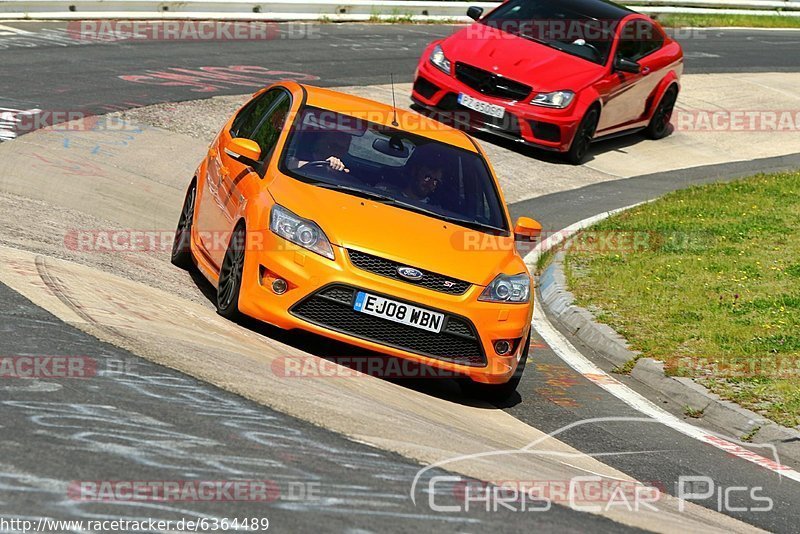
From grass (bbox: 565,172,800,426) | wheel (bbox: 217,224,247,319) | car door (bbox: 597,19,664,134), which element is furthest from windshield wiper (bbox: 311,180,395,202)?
car door (bbox: 597,19,664,134)

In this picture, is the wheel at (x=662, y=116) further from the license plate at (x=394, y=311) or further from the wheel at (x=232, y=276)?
the license plate at (x=394, y=311)

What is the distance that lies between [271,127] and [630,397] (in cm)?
321

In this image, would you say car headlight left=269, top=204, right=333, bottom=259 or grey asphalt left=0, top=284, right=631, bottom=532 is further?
car headlight left=269, top=204, right=333, bottom=259

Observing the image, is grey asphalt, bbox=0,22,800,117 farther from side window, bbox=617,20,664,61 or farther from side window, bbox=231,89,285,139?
side window, bbox=231,89,285,139

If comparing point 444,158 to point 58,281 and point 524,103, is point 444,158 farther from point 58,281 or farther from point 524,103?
point 524,103

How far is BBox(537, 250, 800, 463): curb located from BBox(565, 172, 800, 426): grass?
0.10 metres

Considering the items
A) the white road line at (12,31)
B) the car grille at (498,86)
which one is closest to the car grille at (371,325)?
the car grille at (498,86)

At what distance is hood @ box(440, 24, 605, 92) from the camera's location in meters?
16.8

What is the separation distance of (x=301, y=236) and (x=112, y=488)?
353 centimetres

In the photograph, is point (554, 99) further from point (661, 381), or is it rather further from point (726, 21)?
point (726, 21)

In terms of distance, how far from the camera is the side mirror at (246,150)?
29.4ft

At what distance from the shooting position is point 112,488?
4.71 meters

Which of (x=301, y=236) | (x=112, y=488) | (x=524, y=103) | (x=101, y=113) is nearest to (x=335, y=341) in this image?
(x=301, y=236)

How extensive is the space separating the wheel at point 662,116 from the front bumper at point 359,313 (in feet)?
39.0
